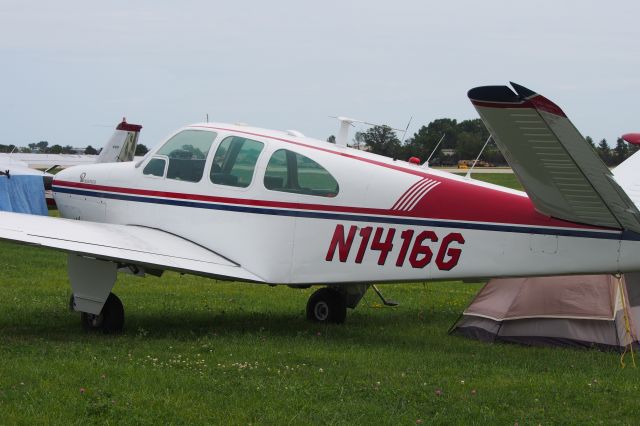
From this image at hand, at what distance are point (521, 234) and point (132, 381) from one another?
12.5ft

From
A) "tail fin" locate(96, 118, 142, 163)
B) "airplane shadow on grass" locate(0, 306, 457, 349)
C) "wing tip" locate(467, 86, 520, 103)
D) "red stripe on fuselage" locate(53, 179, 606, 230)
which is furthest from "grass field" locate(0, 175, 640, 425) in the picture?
"tail fin" locate(96, 118, 142, 163)

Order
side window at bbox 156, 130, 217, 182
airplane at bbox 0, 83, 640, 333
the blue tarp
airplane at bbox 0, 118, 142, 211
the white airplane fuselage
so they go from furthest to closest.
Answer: airplane at bbox 0, 118, 142, 211 → the blue tarp → side window at bbox 156, 130, 217, 182 → the white airplane fuselage → airplane at bbox 0, 83, 640, 333

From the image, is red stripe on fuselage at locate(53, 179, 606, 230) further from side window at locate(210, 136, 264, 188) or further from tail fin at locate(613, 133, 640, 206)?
tail fin at locate(613, 133, 640, 206)

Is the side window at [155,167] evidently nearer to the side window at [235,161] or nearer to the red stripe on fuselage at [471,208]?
the side window at [235,161]

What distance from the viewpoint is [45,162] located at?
43.2 metres

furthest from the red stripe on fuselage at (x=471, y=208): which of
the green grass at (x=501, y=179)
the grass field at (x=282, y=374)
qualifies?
the green grass at (x=501, y=179)

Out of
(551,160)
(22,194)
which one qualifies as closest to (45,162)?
(22,194)

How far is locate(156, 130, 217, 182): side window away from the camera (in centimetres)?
995

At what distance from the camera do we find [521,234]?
26.9 feet

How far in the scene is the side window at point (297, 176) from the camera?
30.1ft

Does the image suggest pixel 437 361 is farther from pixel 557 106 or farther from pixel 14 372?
pixel 14 372

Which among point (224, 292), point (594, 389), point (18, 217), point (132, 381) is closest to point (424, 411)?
point (594, 389)

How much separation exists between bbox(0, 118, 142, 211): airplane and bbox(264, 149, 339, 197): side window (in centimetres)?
1135

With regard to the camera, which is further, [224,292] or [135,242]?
[224,292]
